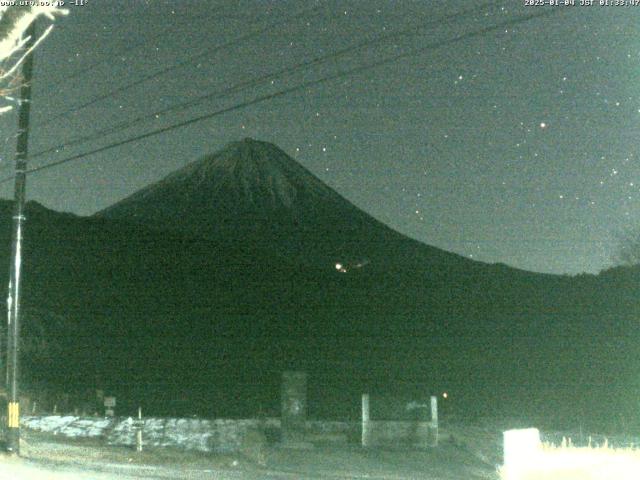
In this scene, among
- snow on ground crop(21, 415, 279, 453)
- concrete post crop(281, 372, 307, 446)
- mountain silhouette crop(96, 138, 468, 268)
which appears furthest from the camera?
mountain silhouette crop(96, 138, 468, 268)

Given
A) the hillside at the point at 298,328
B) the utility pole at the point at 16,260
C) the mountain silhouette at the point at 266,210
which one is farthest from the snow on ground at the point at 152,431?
the mountain silhouette at the point at 266,210

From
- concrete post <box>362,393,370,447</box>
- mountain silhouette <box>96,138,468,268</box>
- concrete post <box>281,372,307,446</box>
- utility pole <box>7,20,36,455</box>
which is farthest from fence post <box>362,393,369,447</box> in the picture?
mountain silhouette <box>96,138,468,268</box>

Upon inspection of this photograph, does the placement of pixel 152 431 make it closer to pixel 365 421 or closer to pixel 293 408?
A: pixel 293 408

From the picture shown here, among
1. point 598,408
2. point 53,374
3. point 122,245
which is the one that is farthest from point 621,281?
point 53,374

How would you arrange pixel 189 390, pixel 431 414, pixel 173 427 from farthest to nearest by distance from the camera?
1. pixel 189 390
2. pixel 431 414
3. pixel 173 427

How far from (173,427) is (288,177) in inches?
3296

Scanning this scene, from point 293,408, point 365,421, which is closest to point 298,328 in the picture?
point 293,408

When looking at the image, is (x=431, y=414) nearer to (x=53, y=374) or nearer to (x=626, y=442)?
(x=626, y=442)

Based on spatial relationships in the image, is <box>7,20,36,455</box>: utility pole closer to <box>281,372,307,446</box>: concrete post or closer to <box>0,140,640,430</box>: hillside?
<box>281,372,307,446</box>: concrete post

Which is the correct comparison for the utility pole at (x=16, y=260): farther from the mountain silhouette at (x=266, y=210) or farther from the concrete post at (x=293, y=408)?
the mountain silhouette at (x=266, y=210)

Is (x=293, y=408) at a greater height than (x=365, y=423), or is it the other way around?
(x=293, y=408)

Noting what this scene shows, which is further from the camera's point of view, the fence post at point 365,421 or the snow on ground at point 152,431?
the fence post at point 365,421

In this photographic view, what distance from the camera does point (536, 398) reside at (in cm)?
3675

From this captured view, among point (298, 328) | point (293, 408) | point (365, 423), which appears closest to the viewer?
point (365, 423)
